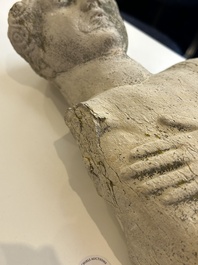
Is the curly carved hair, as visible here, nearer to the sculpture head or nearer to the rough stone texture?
the sculpture head

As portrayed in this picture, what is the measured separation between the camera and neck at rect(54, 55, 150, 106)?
4.21 ft

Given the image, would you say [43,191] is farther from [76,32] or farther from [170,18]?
[170,18]

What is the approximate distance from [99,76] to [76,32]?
15 cm

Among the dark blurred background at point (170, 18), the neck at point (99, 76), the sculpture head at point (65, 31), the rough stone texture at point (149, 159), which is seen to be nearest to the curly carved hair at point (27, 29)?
the sculpture head at point (65, 31)

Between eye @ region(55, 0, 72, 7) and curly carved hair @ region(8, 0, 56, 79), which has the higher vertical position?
eye @ region(55, 0, 72, 7)

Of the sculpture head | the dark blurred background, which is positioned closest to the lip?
the sculpture head

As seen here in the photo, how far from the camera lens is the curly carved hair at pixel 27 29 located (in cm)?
135

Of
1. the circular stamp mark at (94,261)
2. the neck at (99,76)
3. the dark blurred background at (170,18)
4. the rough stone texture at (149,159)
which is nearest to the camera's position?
the rough stone texture at (149,159)

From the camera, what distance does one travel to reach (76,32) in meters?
1.32

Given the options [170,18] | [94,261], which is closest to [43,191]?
[94,261]

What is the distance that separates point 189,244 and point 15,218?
0.50 m

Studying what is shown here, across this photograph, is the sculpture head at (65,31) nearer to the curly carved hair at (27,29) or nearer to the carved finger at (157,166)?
the curly carved hair at (27,29)

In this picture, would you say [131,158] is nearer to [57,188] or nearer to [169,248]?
[169,248]

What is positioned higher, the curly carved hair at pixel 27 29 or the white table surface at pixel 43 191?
the curly carved hair at pixel 27 29
